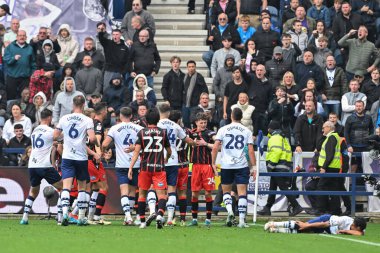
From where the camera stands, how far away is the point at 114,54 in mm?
31297

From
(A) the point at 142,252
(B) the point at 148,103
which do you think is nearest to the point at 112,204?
(B) the point at 148,103

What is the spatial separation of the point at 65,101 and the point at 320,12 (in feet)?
24.1

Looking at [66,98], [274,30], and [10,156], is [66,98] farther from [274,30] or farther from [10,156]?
[274,30]

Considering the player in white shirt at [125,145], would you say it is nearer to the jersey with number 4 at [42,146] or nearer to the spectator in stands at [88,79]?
the jersey with number 4 at [42,146]

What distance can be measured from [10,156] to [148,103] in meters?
3.43

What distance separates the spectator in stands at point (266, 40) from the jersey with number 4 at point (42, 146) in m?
9.13

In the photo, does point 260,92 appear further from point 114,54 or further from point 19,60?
point 19,60

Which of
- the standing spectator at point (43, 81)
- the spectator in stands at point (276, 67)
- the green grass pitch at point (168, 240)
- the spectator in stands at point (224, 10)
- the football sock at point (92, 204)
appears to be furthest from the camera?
the spectator in stands at point (224, 10)

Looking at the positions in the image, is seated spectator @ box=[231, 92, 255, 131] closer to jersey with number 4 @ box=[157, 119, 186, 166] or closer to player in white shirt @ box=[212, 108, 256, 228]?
player in white shirt @ box=[212, 108, 256, 228]

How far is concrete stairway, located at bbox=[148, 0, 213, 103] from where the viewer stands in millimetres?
34006

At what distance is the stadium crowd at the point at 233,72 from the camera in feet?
96.3

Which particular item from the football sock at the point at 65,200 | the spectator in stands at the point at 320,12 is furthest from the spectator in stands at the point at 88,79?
the football sock at the point at 65,200

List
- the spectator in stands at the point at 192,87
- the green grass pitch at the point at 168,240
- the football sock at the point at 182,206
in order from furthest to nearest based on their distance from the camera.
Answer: the spectator in stands at the point at 192,87, the football sock at the point at 182,206, the green grass pitch at the point at 168,240

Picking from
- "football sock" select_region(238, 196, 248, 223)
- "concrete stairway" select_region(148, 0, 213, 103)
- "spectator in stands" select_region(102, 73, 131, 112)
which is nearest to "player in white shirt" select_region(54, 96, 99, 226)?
"football sock" select_region(238, 196, 248, 223)
